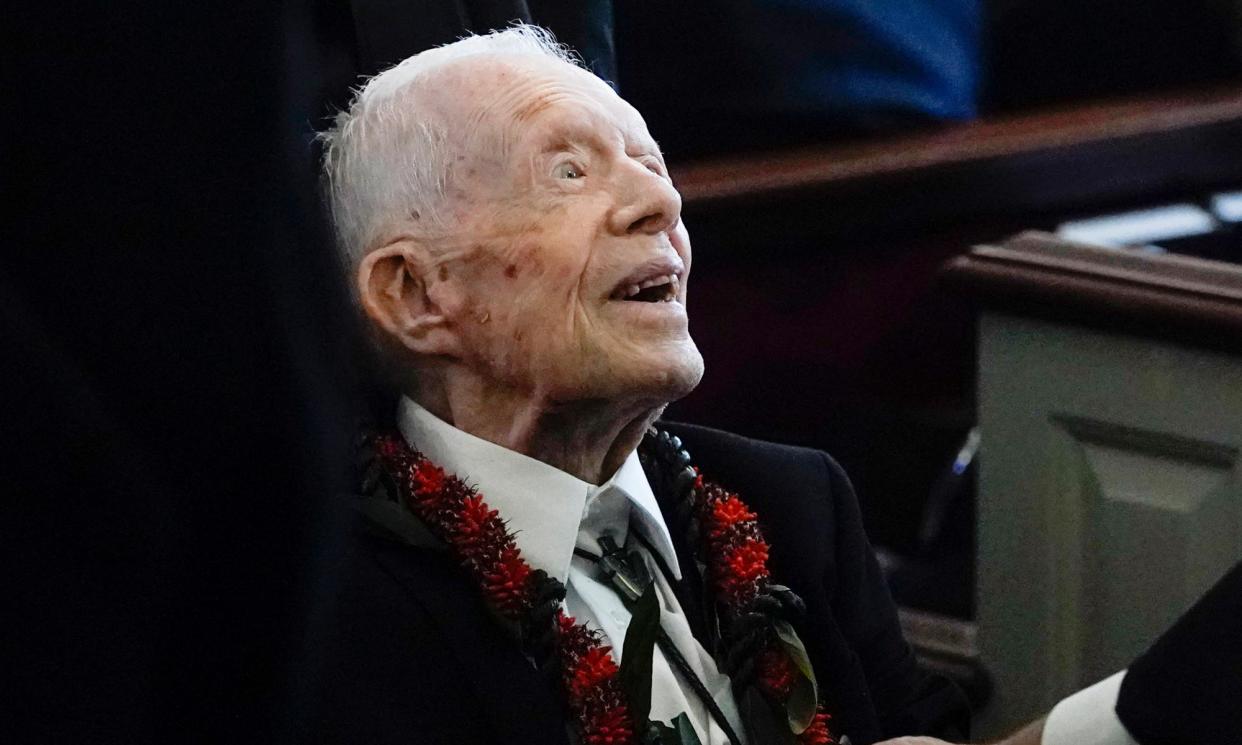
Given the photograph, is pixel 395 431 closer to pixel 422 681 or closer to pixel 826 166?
pixel 422 681

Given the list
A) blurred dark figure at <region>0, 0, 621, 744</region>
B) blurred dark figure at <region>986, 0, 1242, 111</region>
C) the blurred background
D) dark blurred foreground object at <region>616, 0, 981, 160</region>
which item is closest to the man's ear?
the blurred background

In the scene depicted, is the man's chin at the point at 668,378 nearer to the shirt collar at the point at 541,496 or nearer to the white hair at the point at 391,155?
the shirt collar at the point at 541,496

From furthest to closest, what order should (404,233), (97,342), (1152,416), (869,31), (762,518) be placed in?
(869,31) < (1152,416) < (762,518) < (404,233) < (97,342)

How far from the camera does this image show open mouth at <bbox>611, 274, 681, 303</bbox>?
168cm

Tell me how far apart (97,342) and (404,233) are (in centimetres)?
91

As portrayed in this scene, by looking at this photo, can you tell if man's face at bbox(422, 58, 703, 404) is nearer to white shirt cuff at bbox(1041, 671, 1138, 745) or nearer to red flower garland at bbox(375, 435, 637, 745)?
red flower garland at bbox(375, 435, 637, 745)

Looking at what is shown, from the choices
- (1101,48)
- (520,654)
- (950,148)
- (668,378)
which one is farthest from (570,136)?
(1101,48)

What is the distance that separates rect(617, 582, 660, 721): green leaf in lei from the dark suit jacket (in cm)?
6

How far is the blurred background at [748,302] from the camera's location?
80 cm

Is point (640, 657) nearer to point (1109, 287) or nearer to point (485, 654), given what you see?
point (485, 654)

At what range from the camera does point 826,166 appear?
356cm

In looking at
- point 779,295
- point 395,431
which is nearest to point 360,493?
point 395,431

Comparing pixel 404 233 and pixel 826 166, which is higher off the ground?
pixel 404 233

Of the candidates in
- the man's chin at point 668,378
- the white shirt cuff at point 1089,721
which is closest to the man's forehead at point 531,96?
the man's chin at point 668,378
